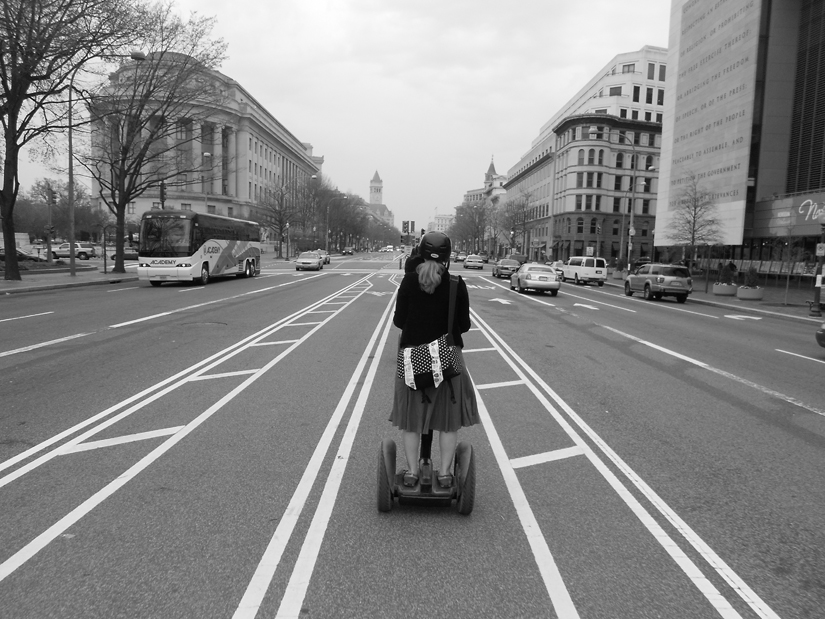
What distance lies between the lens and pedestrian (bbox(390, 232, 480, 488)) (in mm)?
3908

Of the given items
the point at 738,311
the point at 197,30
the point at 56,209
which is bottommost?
the point at 738,311

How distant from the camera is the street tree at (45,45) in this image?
21.6m

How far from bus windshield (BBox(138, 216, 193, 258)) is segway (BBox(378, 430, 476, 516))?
25307mm

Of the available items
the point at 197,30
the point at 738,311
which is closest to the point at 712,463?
the point at 738,311

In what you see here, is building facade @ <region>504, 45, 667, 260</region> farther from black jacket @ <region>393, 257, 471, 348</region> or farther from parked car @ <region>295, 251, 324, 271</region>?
black jacket @ <region>393, 257, 471, 348</region>

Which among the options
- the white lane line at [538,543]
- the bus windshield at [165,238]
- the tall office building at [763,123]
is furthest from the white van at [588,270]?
the white lane line at [538,543]

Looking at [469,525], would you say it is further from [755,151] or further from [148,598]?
[755,151]

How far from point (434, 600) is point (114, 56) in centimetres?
2665

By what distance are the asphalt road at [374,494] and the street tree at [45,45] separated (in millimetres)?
17270

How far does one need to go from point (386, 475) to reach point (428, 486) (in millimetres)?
309

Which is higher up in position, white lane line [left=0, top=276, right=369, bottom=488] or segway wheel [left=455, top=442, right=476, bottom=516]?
segway wheel [left=455, top=442, right=476, bottom=516]

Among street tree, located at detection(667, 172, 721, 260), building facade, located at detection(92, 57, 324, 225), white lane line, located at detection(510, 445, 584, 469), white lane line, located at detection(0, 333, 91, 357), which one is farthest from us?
building facade, located at detection(92, 57, 324, 225)

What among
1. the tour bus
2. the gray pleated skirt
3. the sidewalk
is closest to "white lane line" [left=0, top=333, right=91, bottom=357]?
the gray pleated skirt

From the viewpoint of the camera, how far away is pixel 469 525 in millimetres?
3963
